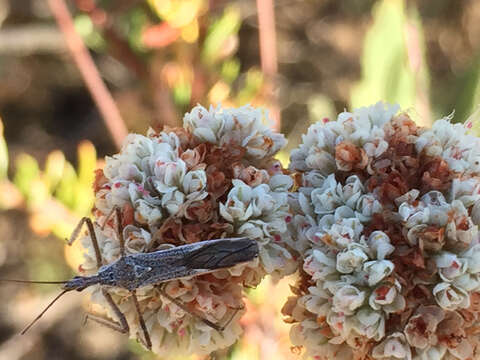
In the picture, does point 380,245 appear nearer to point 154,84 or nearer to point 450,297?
point 450,297

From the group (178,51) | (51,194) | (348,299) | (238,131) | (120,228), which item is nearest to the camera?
(348,299)

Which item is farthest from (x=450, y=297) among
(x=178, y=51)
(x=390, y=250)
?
(x=178, y=51)

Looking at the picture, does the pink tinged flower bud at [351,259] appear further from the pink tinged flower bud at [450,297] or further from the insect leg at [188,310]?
the insect leg at [188,310]

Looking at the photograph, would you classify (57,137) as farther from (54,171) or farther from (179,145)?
(179,145)

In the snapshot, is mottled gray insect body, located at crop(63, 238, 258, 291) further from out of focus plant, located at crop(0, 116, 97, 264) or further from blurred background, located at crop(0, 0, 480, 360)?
out of focus plant, located at crop(0, 116, 97, 264)

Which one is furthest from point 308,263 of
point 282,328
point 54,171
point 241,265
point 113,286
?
point 54,171

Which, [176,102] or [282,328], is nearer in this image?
[282,328]

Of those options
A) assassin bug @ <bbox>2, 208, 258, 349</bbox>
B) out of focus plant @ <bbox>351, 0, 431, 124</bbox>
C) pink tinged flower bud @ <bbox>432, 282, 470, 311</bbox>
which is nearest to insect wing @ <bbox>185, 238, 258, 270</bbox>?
assassin bug @ <bbox>2, 208, 258, 349</bbox>
